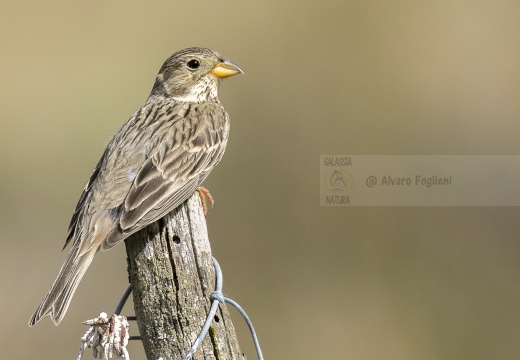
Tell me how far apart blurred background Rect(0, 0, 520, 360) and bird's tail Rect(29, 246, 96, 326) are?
327 centimetres

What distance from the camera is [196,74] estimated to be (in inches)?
254

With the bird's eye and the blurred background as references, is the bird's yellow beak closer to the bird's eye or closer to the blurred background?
the bird's eye

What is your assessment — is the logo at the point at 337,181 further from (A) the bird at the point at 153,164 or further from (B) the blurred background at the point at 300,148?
(A) the bird at the point at 153,164

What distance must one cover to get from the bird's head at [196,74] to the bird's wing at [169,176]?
259 mm

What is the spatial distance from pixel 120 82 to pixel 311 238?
124 inches

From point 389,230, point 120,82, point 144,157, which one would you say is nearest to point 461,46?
point 389,230

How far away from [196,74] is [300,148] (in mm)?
3325

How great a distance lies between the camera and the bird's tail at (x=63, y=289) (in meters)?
4.55

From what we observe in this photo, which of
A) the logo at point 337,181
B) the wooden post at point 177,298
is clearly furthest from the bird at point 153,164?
the logo at point 337,181

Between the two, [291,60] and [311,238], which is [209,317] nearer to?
[311,238]

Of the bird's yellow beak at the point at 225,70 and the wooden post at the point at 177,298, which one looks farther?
the bird's yellow beak at the point at 225,70

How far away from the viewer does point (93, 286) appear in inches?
365

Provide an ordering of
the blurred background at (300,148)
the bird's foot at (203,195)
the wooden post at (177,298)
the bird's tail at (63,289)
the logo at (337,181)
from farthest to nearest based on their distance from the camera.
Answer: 1. the logo at (337,181)
2. the blurred background at (300,148)
3. the bird's foot at (203,195)
4. the bird's tail at (63,289)
5. the wooden post at (177,298)

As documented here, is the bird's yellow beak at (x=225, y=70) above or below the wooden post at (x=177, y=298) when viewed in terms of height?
above
